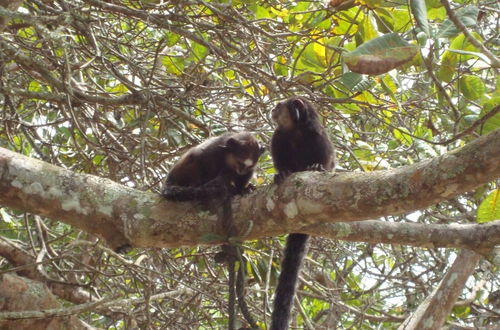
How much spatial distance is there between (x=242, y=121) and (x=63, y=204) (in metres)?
2.81

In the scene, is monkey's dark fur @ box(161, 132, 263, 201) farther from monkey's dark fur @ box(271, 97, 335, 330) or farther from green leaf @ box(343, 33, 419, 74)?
green leaf @ box(343, 33, 419, 74)

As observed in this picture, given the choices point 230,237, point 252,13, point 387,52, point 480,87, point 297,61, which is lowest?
point 230,237

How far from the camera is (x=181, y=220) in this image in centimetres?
322

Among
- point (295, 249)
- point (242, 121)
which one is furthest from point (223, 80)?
point (295, 249)

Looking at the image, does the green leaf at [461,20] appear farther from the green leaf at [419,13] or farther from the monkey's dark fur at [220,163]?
the monkey's dark fur at [220,163]

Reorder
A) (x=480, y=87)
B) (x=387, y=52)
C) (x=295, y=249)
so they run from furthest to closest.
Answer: (x=295, y=249) → (x=480, y=87) → (x=387, y=52)

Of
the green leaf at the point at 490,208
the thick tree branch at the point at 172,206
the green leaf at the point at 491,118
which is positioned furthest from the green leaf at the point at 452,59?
the thick tree branch at the point at 172,206

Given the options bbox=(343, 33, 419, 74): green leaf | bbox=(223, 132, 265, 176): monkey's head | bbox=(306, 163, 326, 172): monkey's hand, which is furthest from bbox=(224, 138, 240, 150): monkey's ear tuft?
bbox=(343, 33, 419, 74): green leaf

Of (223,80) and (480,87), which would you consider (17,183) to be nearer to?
(480,87)

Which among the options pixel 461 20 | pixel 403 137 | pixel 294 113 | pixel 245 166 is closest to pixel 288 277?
pixel 245 166

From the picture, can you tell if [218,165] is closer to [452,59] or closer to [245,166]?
[245,166]

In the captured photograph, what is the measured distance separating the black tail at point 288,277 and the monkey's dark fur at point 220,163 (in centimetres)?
53

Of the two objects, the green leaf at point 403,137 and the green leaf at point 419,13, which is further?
the green leaf at point 403,137

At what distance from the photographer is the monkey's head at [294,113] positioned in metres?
4.64
